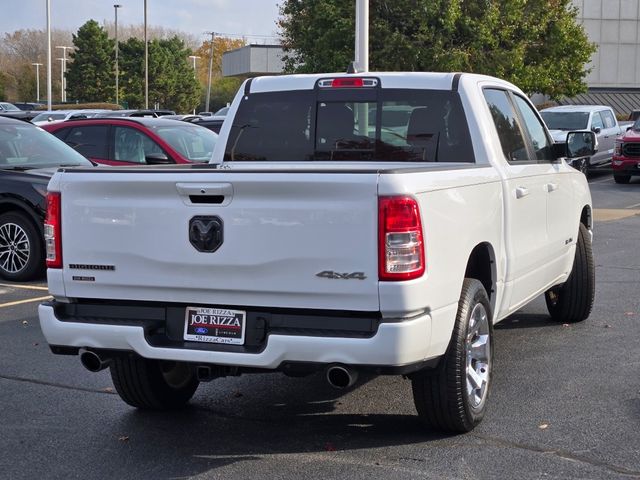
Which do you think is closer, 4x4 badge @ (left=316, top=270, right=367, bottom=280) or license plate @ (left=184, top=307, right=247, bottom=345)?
4x4 badge @ (left=316, top=270, right=367, bottom=280)

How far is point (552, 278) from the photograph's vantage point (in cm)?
743

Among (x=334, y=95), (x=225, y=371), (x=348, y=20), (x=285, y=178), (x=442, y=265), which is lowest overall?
(x=225, y=371)

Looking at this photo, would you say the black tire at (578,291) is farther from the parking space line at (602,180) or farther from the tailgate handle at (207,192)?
the parking space line at (602,180)

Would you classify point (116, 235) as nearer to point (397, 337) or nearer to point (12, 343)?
point (397, 337)

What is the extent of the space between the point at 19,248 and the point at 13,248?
0.24 feet

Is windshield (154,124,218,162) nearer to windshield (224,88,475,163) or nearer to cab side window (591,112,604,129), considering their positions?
windshield (224,88,475,163)

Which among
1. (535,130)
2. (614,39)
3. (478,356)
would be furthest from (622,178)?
(614,39)

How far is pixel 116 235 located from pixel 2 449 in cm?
130

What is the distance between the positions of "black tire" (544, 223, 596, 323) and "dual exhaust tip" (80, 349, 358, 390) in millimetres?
3852

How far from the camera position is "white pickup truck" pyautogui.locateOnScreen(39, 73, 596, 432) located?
15.6 feet

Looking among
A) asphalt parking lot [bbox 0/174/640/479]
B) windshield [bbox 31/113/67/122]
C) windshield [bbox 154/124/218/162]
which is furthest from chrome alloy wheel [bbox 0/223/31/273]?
windshield [bbox 31/113/67/122]

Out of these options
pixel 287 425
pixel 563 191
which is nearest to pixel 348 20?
pixel 563 191

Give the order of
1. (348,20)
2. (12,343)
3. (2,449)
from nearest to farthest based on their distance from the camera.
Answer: (2,449) < (12,343) < (348,20)

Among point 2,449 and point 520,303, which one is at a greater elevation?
point 520,303
